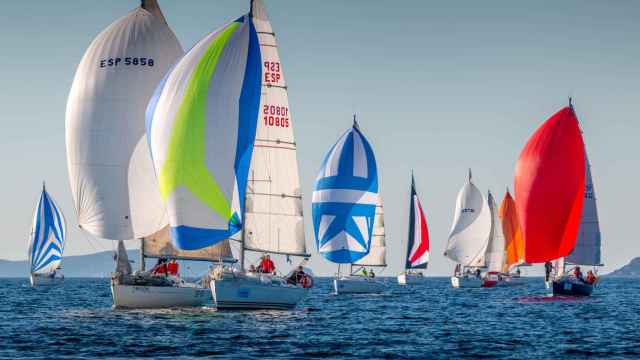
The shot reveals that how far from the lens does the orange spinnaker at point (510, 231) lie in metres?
113

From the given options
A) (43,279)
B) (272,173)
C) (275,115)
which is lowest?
(43,279)

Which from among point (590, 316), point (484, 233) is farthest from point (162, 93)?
point (484, 233)

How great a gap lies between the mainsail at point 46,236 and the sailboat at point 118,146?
47.9m

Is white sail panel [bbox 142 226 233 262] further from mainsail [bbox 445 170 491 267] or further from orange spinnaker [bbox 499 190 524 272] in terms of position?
orange spinnaker [bbox 499 190 524 272]

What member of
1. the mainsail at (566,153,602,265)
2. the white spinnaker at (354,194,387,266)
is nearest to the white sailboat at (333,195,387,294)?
the white spinnaker at (354,194,387,266)

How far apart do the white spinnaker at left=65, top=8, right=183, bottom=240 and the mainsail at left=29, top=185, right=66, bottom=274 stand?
47846mm

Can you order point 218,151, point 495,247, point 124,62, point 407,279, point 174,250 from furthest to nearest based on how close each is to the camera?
point 407,279 → point 495,247 → point 174,250 → point 124,62 → point 218,151

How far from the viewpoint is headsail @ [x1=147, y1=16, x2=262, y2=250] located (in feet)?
156

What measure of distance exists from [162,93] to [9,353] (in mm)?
16155

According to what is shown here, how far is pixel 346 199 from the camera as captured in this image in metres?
72.9

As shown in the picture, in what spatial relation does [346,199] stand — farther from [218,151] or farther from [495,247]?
[495,247]

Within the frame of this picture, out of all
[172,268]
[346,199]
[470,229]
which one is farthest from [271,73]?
[470,229]

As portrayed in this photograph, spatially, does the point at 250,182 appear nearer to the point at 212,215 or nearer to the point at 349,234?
the point at 212,215

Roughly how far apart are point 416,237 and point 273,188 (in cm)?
6401
